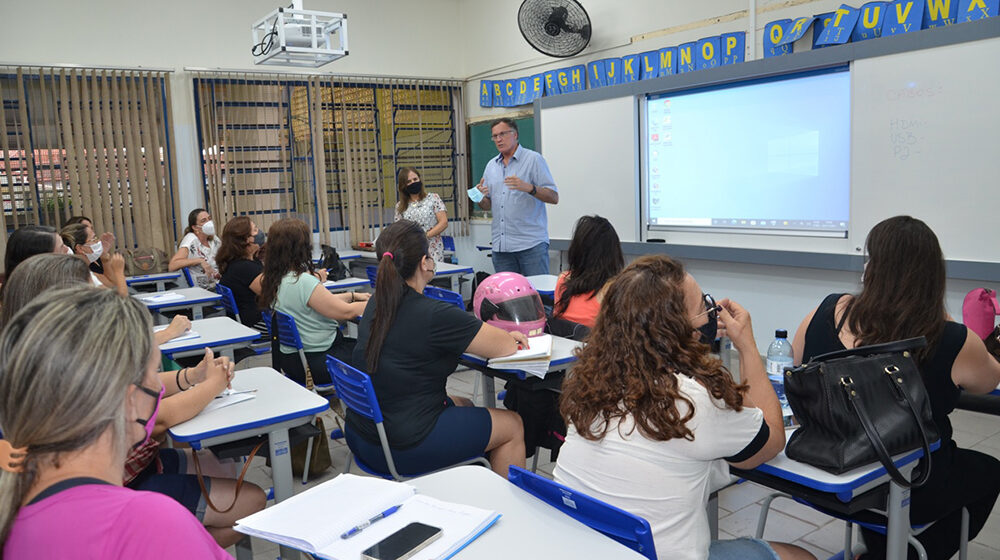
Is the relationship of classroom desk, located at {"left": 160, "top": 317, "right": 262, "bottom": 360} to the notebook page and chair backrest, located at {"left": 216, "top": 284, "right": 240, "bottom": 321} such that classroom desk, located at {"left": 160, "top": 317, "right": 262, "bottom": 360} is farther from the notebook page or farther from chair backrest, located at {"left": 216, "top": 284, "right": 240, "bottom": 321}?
the notebook page

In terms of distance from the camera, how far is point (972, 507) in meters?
2.14

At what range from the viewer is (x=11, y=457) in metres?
0.97

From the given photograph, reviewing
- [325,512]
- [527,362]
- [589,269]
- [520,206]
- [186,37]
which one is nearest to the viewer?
[325,512]

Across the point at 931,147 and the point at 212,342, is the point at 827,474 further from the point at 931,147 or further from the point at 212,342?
the point at 931,147

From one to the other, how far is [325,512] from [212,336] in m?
2.21

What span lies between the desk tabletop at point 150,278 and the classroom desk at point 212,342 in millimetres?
3023

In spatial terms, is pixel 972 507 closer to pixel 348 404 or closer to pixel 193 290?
pixel 348 404

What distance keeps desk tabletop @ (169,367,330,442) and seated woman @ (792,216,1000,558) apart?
1.64m

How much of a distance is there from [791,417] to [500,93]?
647 centimetres

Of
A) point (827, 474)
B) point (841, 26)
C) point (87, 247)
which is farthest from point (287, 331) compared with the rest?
point (841, 26)

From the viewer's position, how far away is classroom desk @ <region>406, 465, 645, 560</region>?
4.43 feet

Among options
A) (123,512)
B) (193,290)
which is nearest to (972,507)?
(123,512)

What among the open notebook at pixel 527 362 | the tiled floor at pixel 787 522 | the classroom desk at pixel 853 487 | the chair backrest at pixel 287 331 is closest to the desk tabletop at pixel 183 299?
the chair backrest at pixel 287 331

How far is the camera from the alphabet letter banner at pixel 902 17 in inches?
170
